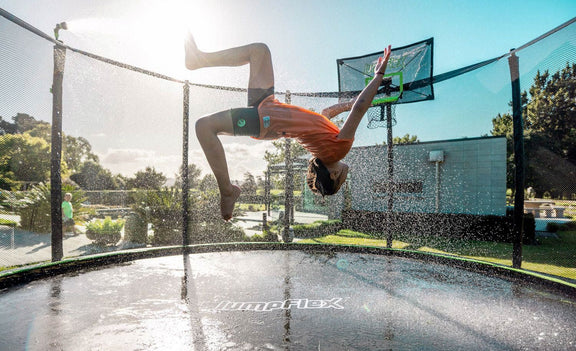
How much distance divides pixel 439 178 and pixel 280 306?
6832 mm

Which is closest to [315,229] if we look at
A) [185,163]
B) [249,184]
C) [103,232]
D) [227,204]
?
[185,163]

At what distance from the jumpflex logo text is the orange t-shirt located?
91cm

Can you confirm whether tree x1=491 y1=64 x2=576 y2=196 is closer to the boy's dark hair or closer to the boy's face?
the boy's face

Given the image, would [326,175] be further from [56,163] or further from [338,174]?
[56,163]

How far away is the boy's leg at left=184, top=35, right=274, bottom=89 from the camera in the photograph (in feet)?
5.51

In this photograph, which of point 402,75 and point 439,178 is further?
point 439,178

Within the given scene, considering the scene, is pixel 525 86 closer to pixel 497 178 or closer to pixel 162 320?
pixel 162 320

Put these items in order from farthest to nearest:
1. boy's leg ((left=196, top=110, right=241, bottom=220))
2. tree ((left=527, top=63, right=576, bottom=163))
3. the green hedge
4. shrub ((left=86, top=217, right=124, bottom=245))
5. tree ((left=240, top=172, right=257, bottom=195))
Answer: tree ((left=240, top=172, right=257, bottom=195)), the green hedge, shrub ((left=86, top=217, right=124, bottom=245)), tree ((left=527, top=63, right=576, bottom=163)), boy's leg ((left=196, top=110, right=241, bottom=220))

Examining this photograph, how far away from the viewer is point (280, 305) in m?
1.91

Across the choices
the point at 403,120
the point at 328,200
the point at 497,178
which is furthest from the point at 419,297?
the point at 328,200

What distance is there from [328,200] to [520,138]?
670 centimetres

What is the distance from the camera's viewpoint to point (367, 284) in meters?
2.39

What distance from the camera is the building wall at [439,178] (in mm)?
7000

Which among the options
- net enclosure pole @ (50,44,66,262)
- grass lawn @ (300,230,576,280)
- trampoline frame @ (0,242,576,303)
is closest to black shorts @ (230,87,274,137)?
trampoline frame @ (0,242,576,303)
